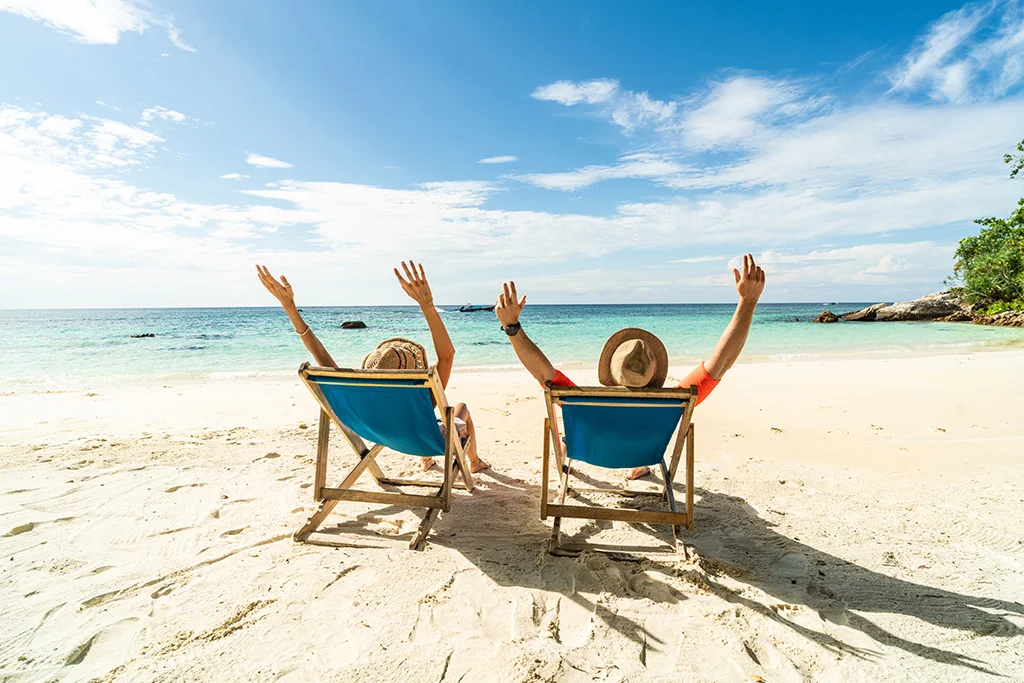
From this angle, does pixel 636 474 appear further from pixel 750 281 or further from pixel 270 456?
pixel 270 456

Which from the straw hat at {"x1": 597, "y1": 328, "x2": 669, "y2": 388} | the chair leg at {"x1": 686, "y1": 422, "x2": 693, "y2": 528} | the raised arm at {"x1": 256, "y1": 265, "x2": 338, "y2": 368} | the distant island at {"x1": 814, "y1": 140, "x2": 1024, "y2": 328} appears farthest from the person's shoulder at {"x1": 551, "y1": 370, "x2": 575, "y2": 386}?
the distant island at {"x1": 814, "y1": 140, "x2": 1024, "y2": 328}

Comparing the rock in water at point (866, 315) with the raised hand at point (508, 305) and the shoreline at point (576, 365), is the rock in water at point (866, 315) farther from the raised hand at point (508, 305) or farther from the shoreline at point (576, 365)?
the raised hand at point (508, 305)

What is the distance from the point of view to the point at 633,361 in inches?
112

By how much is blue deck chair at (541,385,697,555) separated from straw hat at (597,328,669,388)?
235mm

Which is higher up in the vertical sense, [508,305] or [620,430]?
[508,305]

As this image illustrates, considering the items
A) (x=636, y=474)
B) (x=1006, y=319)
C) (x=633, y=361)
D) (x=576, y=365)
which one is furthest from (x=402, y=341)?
(x=1006, y=319)

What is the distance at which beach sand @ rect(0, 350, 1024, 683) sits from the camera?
1.93 meters

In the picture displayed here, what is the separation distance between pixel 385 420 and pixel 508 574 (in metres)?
1.11

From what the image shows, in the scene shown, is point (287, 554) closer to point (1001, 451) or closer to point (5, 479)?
point (5, 479)

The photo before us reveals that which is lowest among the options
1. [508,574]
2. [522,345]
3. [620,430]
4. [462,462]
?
[508,574]

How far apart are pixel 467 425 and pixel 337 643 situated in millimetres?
1994

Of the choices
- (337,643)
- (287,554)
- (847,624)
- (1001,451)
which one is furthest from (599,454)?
(1001,451)

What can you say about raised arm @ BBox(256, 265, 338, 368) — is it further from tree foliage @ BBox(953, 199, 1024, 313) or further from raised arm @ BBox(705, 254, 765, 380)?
tree foliage @ BBox(953, 199, 1024, 313)

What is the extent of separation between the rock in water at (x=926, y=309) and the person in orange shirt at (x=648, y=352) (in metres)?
39.1
